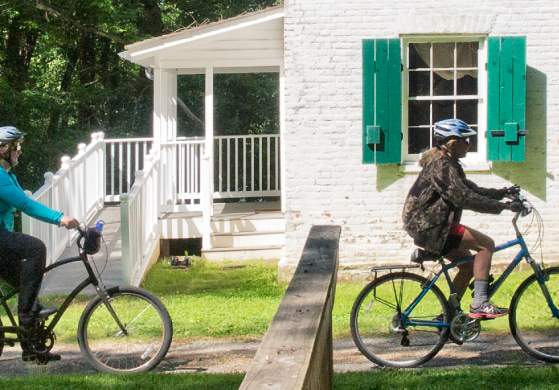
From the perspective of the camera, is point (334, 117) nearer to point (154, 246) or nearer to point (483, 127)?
point (483, 127)

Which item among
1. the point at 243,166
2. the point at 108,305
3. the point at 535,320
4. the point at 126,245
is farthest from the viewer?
the point at 243,166

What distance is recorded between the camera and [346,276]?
1339 cm

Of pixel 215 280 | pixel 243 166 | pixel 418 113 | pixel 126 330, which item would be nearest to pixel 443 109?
pixel 418 113

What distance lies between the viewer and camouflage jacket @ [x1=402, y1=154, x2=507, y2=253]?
25.3ft

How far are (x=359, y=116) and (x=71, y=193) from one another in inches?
163

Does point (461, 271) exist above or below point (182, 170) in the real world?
below

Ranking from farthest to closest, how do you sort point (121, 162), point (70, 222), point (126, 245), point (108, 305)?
point (121, 162)
point (126, 245)
point (108, 305)
point (70, 222)

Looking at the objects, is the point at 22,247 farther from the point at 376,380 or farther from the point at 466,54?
the point at 466,54

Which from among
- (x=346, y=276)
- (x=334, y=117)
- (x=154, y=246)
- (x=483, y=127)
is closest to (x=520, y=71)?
(x=483, y=127)

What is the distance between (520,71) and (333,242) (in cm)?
610

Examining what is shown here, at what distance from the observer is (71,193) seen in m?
14.9

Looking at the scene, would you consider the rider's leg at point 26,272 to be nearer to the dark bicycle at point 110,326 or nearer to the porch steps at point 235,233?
the dark bicycle at point 110,326

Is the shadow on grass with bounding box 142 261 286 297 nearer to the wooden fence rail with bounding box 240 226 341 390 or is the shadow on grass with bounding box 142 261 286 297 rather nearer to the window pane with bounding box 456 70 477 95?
the window pane with bounding box 456 70 477 95

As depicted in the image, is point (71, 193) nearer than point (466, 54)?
No
